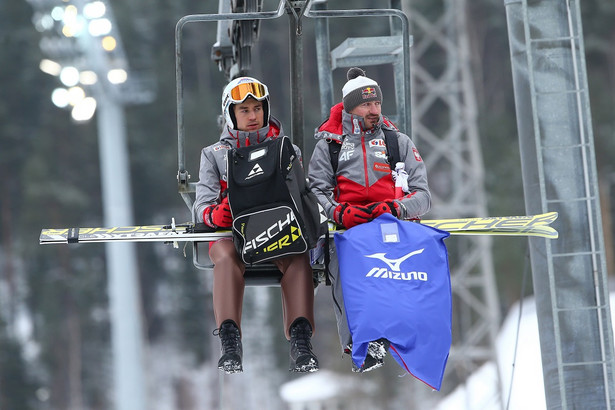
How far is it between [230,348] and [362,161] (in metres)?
1.07

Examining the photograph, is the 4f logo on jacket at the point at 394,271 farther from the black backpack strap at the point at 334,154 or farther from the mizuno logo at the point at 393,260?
the black backpack strap at the point at 334,154

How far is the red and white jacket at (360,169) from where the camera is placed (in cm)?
498

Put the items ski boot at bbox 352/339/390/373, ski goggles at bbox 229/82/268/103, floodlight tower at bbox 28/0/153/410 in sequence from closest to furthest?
ski boot at bbox 352/339/390/373, ski goggles at bbox 229/82/268/103, floodlight tower at bbox 28/0/153/410

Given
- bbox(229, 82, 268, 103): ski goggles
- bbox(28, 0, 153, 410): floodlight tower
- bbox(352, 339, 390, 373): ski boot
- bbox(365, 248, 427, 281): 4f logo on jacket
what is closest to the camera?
bbox(352, 339, 390, 373): ski boot

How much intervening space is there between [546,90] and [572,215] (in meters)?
0.63

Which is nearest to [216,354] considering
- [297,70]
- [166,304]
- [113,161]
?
[166,304]

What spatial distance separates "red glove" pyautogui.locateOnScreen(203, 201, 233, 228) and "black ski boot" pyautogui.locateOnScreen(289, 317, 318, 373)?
53cm

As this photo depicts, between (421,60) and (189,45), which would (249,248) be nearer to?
(421,60)

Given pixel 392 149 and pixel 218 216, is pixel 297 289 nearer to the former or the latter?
pixel 218 216

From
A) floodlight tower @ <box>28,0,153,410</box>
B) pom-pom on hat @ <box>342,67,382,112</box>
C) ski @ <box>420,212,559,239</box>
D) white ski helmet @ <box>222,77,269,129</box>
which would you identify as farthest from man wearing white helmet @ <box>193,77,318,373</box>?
floodlight tower @ <box>28,0,153,410</box>

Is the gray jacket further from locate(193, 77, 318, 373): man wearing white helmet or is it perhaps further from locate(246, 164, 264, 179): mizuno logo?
locate(246, 164, 264, 179): mizuno logo

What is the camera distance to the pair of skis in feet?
15.3

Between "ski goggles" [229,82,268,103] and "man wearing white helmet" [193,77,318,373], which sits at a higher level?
"ski goggles" [229,82,268,103]

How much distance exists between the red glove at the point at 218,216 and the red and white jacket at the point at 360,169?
1.41ft
